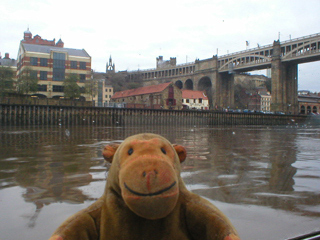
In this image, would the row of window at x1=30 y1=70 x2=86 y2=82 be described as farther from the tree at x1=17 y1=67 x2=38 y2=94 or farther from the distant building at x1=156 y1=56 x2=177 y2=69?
the distant building at x1=156 y1=56 x2=177 y2=69

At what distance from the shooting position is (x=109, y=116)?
41312mm

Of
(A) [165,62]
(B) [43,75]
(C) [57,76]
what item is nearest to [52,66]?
(C) [57,76]

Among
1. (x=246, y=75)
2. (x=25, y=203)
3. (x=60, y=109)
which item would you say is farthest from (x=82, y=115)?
(x=246, y=75)

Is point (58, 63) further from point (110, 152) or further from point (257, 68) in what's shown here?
point (257, 68)

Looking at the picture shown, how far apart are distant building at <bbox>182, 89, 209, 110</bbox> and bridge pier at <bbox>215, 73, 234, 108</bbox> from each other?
33.2ft

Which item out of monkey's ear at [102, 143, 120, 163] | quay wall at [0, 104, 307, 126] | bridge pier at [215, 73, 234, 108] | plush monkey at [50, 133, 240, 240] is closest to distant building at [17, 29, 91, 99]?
→ quay wall at [0, 104, 307, 126]

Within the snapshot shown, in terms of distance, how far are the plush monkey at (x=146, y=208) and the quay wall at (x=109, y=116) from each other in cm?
3609

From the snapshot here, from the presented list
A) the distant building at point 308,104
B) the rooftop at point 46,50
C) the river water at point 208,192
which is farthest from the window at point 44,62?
the distant building at point 308,104

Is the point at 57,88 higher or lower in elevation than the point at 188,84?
lower

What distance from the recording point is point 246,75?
379 ft

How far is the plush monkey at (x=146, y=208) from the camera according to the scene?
62.1 inches

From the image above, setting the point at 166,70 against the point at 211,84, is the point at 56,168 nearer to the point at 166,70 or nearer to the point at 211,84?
the point at 211,84

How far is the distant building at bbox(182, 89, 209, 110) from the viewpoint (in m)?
74.4

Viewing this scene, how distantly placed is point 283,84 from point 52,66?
2232 inches
